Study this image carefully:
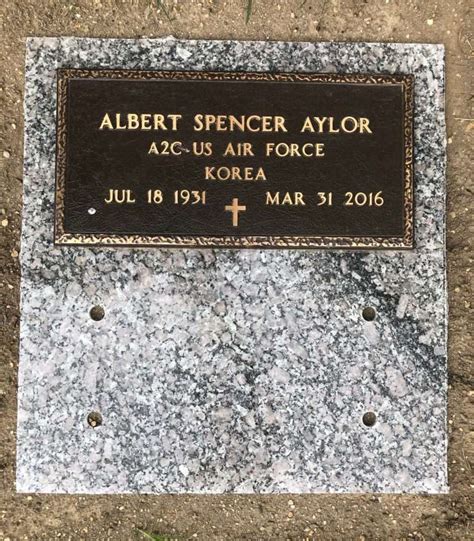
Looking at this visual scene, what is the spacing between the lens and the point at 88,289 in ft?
9.21

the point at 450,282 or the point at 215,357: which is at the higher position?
the point at 450,282

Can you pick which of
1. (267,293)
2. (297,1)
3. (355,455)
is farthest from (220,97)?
(355,455)

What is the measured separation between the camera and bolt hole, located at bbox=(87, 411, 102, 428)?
2785 mm

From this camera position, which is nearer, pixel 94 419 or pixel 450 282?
pixel 94 419

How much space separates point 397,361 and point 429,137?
1.15 m

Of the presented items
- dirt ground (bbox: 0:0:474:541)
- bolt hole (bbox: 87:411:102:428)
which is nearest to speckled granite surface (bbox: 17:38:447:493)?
bolt hole (bbox: 87:411:102:428)

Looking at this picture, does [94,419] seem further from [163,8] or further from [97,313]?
[163,8]

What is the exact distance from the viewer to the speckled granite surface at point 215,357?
279 centimetres

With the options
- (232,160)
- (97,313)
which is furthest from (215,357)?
(232,160)

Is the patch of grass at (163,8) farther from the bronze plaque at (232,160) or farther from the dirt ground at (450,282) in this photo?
the bronze plaque at (232,160)

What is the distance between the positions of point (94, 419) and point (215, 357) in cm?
67

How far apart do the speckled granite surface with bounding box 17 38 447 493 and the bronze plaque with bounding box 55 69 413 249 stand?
8 centimetres

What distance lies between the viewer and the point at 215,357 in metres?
2.81

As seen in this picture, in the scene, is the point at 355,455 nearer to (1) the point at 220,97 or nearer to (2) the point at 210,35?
(1) the point at 220,97
